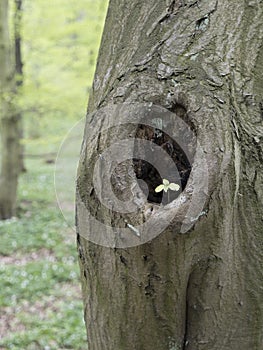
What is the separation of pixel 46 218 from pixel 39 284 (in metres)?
3.92

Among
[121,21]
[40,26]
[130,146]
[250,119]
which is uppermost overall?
[40,26]

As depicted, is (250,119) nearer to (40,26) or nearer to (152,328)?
(152,328)

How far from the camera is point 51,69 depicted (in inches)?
645

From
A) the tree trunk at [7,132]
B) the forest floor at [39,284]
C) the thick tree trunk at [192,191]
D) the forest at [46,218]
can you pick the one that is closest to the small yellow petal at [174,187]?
the thick tree trunk at [192,191]

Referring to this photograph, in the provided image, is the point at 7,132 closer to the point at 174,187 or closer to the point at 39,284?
the point at 39,284

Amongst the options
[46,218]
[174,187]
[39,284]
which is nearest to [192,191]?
[174,187]

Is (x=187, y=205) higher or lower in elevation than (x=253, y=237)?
higher

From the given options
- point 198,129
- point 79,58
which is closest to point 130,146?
point 198,129


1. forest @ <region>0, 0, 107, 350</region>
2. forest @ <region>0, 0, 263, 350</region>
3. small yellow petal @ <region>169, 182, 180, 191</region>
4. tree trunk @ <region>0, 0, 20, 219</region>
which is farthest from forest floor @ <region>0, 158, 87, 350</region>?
small yellow petal @ <region>169, 182, 180, 191</region>

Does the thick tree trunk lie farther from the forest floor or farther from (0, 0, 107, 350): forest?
the forest floor

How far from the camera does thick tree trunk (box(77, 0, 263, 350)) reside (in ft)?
4.60

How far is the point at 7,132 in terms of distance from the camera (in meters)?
10.2

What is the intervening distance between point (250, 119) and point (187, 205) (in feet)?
1.24

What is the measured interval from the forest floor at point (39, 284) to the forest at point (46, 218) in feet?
0.03
